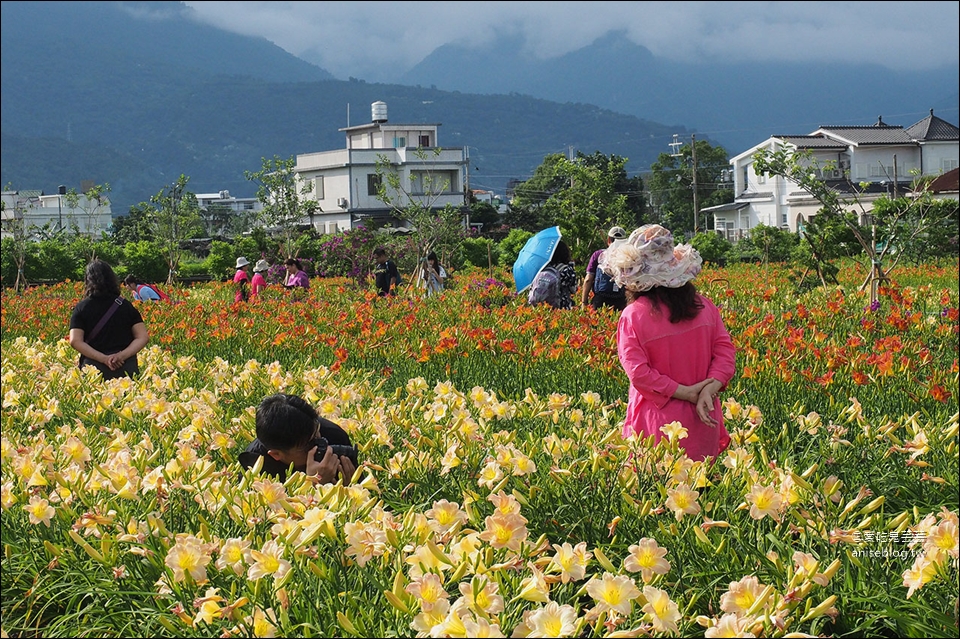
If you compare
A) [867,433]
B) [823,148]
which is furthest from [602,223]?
[823,148]

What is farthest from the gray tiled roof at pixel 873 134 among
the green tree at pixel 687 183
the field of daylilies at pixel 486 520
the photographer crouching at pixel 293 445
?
the photographer crouching at pixel 293 445

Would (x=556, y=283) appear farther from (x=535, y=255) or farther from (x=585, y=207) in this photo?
(x=585, y=207)

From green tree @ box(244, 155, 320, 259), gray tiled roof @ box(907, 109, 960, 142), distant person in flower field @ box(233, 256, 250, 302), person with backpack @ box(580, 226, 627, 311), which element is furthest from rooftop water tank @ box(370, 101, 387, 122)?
person with backpack @ box(580, 226, 627, 311)

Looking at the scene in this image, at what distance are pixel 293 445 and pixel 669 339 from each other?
1.30 m

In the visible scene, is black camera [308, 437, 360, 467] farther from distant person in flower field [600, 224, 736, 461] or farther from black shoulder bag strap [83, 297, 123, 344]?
black shoulder bag strap [83, 297, 123, 344]

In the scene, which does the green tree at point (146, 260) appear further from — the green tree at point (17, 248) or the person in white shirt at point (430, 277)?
the person in white shirt at point (430, 277)

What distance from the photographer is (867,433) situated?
3715 mm

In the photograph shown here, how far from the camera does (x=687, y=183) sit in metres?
40.9

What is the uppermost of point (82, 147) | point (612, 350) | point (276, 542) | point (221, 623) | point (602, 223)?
point (82, 147)

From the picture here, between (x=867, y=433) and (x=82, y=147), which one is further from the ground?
(x=82, y=147)

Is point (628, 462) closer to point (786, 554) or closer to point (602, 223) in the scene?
point (786, 554)

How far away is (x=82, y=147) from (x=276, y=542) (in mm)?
208646

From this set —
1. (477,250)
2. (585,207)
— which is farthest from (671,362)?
(477,250)

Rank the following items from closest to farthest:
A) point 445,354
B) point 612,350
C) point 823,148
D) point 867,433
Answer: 1. point 867,433
2. point 612,350
3. point 445,354
4. point 823,148
